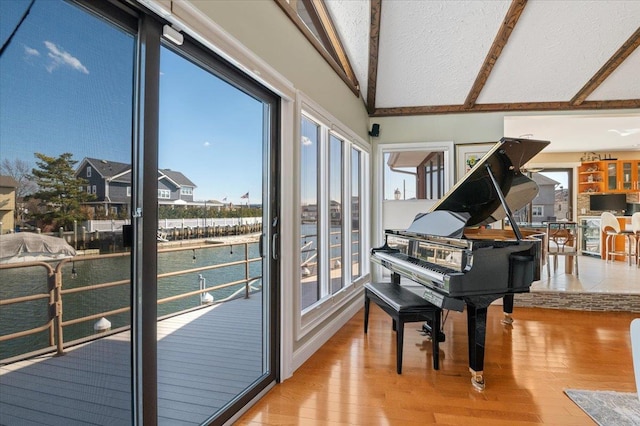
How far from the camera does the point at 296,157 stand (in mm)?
2852

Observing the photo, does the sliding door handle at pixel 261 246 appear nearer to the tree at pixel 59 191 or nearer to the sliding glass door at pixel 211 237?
the sliding glass door at pixel 211 237

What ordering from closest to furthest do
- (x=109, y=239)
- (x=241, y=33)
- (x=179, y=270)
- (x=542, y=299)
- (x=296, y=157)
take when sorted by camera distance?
1. (x=109, y=239)
2. (x=179, y=270)
3. (x=241, y=33)
4. (x=296, y=157)
5. (x=542, y=299)

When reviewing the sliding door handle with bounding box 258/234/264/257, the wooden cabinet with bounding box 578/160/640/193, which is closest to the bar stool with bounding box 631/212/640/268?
the wooden cabinet with bounding box 578/160/640/193

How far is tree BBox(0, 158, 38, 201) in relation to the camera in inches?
41.9

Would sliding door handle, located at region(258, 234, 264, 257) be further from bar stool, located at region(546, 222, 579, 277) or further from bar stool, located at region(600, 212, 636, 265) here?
bar stool, located at region(600, 212, 636, 265)

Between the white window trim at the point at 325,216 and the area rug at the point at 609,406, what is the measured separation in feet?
6.61

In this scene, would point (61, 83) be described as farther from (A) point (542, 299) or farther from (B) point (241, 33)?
(A) point (542, 299)

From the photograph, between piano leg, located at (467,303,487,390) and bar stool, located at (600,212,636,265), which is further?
bar stool, located at (600,212,636,265)

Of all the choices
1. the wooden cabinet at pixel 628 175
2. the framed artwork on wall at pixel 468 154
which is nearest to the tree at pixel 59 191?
the framed artwork on wall at pixel 468 154

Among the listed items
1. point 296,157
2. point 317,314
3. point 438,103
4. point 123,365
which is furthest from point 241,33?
point 438,103

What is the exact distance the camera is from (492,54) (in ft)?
12.9

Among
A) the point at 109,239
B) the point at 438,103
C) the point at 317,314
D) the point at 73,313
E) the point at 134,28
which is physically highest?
the point at 438,103

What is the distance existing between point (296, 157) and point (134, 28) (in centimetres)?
152

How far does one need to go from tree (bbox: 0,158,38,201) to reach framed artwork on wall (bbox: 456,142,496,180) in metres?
4.94
